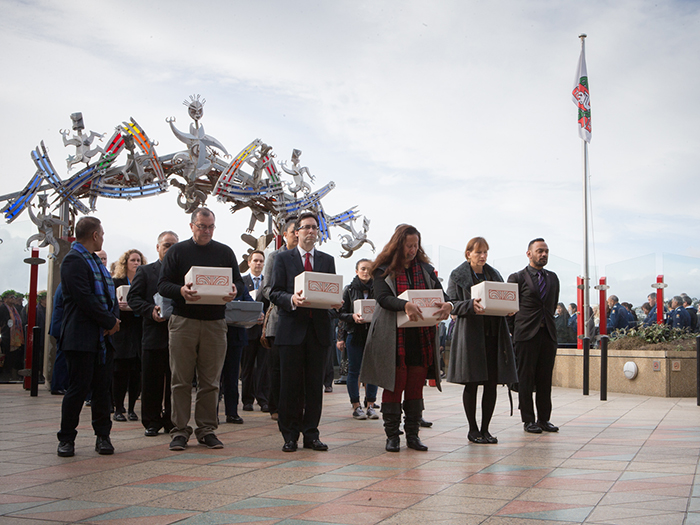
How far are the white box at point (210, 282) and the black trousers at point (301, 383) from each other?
2.20ft

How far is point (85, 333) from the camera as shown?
17.1ft

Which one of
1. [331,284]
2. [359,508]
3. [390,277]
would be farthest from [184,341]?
[359,508]

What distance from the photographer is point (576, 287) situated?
14.6 m

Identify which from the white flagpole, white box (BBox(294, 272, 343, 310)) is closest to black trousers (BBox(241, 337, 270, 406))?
white box (BBox(294, 272, 343, 310))

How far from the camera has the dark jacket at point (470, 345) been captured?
235 inches

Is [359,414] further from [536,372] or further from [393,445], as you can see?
[393,445]

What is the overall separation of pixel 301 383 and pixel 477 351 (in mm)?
1587

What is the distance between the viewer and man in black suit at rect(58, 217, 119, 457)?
5.19m

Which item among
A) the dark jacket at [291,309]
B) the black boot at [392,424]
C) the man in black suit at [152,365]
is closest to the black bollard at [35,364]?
the man in black suit at [152,365]

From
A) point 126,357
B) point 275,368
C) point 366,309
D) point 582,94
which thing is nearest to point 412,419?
point 275,368

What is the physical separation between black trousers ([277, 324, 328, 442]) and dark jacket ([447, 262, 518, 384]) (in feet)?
3.98

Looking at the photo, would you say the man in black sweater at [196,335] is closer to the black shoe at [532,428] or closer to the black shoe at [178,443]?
the black shoe at [178,443]

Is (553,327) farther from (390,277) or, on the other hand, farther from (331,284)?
(331,284)

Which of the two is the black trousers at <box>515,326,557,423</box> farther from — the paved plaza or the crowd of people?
the paved plaza
